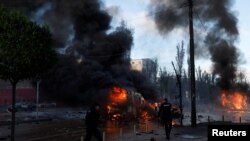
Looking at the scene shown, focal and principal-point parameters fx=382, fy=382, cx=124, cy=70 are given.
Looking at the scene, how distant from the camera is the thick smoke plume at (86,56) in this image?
43500 mm

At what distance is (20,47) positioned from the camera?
49.5 ft

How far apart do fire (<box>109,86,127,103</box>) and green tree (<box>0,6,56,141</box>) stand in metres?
21.5

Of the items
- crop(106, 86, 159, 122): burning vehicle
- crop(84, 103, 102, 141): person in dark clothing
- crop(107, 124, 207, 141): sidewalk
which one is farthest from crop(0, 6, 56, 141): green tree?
crop(106, 86, 159, 122): burning vehicle

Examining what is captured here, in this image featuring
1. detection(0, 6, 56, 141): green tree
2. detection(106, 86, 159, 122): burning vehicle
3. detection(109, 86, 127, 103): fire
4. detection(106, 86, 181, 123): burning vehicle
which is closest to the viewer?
detection(0, 6, 56, 141): green tree

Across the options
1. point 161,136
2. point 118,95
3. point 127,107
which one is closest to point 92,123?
point 161,136

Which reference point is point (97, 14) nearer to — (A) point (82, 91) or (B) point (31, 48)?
(A) point (82, 91)

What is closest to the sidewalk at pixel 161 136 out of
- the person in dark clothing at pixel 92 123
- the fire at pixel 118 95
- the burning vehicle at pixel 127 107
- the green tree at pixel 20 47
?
the person in dark clothing at pixel 92 123

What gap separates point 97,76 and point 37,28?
27.6 meters

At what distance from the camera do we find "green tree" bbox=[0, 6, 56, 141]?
1506 centimetres

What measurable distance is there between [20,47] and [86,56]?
3299cm

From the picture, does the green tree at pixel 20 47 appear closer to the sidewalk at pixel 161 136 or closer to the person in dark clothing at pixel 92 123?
the person in dark clothing at pixel 92 123

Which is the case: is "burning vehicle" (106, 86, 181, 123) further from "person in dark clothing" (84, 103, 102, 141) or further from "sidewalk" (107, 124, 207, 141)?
"person in dark clothing" (84, 103, 102, 141)

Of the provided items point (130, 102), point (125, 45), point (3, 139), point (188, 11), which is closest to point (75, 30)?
point (125, 45)

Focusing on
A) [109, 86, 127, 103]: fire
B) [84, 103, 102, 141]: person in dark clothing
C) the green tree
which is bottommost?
[84, 103, 102, 141]: person in dark clothing
